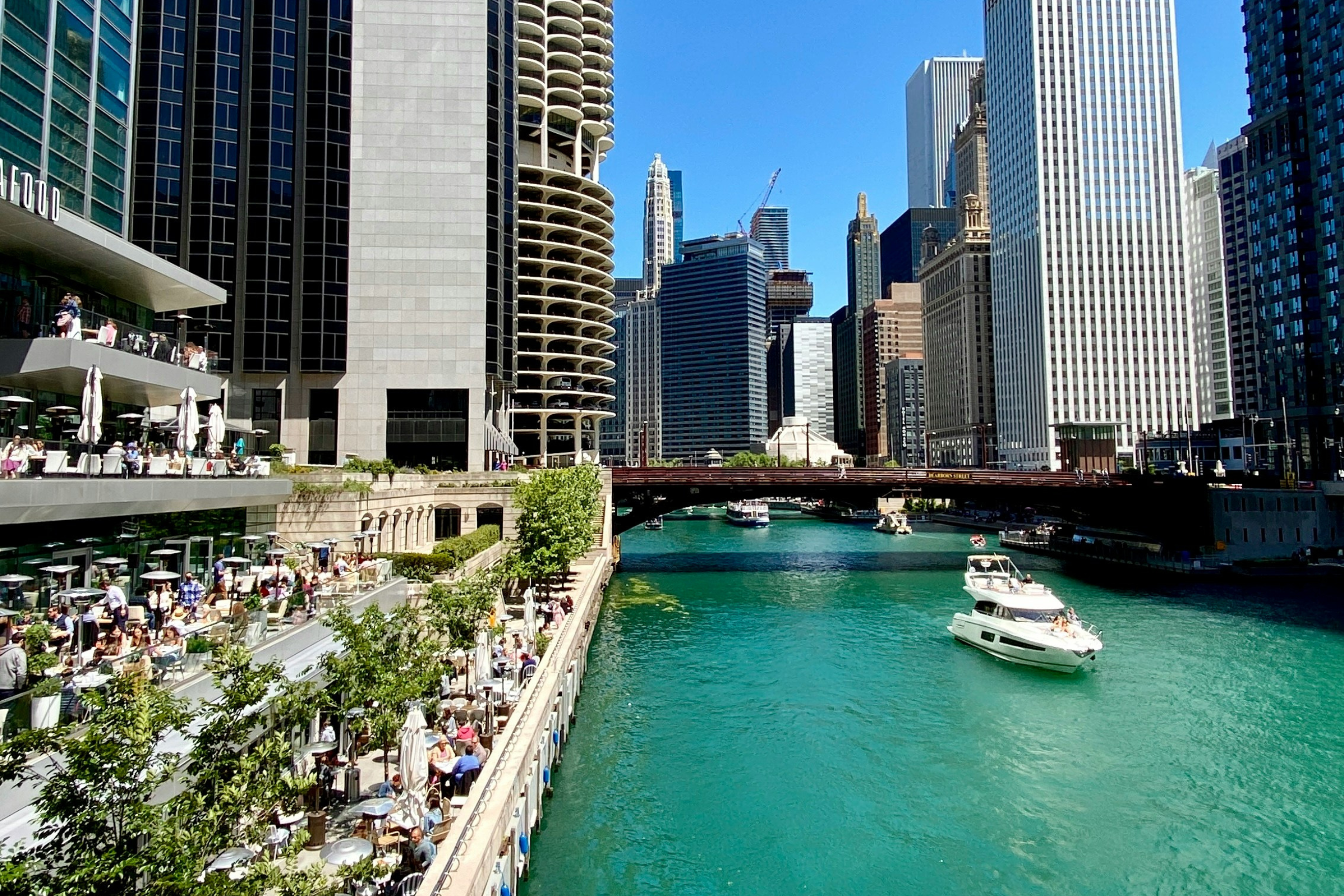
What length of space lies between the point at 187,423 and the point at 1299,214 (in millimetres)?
146341

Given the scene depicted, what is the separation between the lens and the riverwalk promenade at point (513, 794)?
17281 millimetres

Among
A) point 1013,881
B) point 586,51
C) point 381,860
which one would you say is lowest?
point 1013,881

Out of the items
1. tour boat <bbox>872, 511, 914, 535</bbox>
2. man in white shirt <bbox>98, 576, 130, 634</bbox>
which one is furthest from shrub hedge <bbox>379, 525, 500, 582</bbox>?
tour boat <bbox>872, 511, 914, 535</bbox>

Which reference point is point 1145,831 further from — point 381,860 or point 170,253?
point 170,253

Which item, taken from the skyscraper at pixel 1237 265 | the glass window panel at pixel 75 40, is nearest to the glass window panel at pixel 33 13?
the glass window panel at pixel 75 40

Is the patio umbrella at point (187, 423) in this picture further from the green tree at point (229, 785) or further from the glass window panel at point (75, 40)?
the glass window panel at point (75, 40)

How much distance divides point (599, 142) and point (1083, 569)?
9350 centimetres

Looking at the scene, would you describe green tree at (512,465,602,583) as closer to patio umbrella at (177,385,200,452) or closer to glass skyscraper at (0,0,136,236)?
patio umbrella at (177,385,200,452)

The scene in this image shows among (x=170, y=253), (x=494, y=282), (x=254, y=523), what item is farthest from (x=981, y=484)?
(x=170, y=253)

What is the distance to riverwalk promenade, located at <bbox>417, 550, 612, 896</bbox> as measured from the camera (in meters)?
17.3

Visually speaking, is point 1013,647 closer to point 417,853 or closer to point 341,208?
point 417,853

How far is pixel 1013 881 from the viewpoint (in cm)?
2377

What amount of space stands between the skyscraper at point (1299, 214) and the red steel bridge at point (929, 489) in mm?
39062

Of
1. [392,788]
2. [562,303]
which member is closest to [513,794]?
[392,788]
